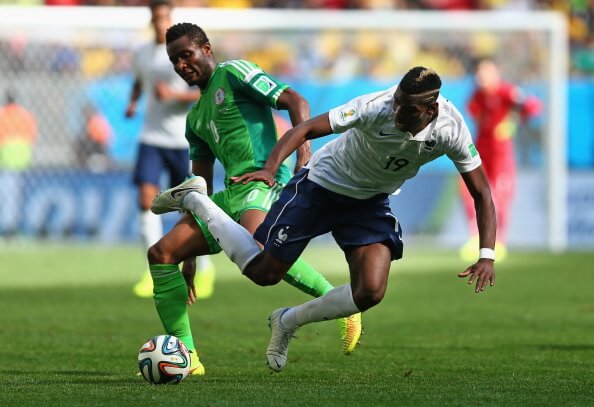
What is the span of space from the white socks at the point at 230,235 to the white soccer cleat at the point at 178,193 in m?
0.16

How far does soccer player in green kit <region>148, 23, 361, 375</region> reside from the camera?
7773 mm

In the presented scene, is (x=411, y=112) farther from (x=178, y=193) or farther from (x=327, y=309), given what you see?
(x=178, y=193)

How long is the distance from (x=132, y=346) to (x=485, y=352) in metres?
2.46

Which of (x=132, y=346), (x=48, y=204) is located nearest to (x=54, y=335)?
(x=132, y=346)

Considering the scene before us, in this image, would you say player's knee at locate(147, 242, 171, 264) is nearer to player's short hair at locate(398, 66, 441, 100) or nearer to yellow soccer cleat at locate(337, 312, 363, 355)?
yellow soccer cleat at locate(337, 312, 363, 355)

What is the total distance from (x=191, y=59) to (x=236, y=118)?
0.46 metres

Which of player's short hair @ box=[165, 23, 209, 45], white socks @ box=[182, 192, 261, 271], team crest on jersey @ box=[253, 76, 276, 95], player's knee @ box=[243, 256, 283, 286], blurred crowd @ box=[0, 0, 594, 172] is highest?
blurred crowd @ box=[0, 0, 594, 172]

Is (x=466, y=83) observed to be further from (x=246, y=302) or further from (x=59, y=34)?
(x=246, y=302)

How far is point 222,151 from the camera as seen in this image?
823 cm

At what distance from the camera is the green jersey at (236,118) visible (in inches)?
318

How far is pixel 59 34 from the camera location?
808 inches

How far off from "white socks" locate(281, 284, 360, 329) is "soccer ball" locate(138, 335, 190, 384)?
0.77 metres

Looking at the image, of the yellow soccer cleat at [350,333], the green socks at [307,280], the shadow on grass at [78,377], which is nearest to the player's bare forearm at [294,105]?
the green socks at [307,280]

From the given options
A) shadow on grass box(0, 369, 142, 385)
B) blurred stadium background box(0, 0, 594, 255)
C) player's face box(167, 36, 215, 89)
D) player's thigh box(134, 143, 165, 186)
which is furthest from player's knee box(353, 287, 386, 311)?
blurred stadium background box(0, 0, 594, 255)
